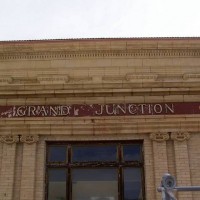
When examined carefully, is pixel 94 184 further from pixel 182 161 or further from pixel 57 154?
pixel 182 161

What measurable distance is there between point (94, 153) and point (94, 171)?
490 millimetres

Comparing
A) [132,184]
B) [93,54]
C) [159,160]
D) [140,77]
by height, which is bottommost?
[132,184]

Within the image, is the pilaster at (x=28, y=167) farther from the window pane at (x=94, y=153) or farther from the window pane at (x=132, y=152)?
the window pane at (x=132, y=152)

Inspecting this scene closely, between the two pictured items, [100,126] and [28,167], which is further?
[100,126]

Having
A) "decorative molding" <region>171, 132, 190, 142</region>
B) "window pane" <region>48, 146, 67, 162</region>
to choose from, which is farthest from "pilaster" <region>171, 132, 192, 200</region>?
"window pane" <region>48, 146, 67, 162</region>

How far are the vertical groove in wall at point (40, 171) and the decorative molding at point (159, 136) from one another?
2.97 metres

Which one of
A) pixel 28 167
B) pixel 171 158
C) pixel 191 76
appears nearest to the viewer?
pixel 28 167

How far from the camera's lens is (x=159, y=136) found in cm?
1236

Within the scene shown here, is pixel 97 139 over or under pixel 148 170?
over

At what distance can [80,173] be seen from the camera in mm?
12383

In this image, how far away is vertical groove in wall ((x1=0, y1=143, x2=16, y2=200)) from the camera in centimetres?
1182

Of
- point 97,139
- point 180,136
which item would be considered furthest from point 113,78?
point 180,136

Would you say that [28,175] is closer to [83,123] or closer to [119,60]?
[83,123]

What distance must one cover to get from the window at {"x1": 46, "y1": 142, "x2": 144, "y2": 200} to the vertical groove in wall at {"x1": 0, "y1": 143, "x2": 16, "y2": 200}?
940mm
